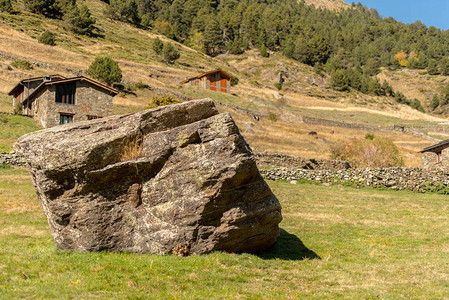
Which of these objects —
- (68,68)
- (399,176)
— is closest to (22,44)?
(68,68)

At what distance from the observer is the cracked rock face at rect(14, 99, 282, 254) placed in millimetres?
11078

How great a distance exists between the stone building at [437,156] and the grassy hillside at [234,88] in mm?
11062

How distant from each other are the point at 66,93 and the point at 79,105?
205cm

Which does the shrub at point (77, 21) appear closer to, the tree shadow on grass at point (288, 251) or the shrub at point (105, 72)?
the shrub at point (105, 72)

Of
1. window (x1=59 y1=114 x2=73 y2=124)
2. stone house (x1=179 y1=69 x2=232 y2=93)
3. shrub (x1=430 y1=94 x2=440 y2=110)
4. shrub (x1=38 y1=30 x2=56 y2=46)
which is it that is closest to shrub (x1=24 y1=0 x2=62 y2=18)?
shrub (x1=38 y1=30 x2=56 y2=46)

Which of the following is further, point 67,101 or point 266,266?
point 67,101

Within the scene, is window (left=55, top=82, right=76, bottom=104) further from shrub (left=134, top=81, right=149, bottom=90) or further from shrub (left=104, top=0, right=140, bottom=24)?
shrub (left=104, top=0, right=140, bottom=24)

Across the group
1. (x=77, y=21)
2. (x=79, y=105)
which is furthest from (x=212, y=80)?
(x=79, y=105)

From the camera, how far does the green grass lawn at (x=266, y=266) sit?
8.96 metres

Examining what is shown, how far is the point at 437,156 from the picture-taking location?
135ft

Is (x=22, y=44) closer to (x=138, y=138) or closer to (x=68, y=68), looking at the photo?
(x=68, y=68)

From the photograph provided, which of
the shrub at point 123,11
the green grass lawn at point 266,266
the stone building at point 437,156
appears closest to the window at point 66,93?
the green grass lawn at point 266,266

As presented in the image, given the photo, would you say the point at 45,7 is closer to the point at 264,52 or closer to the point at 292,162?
the point at 264,52

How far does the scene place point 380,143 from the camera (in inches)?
1783
